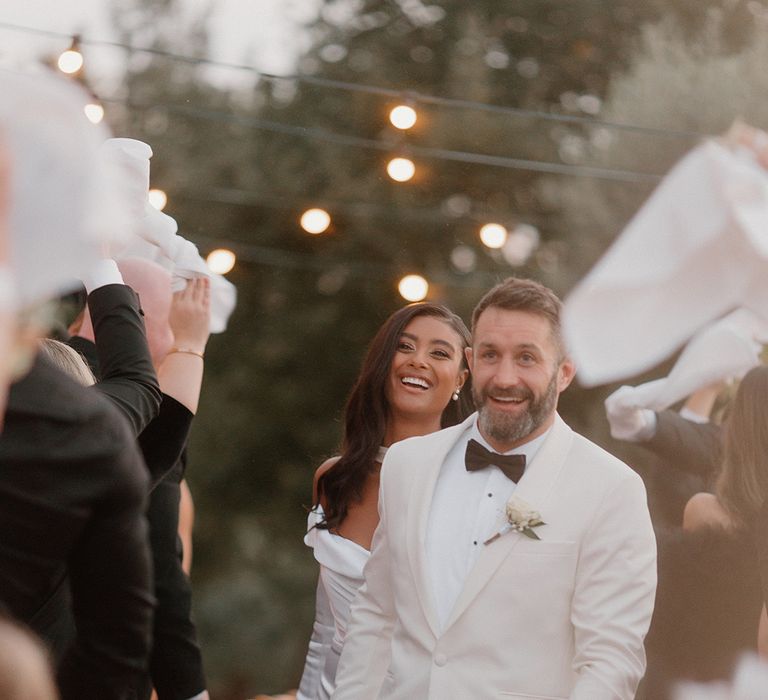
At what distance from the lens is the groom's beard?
2.90m

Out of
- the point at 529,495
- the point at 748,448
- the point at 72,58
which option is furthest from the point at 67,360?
the point at 72,58

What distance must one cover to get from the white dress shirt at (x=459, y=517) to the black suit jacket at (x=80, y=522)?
102 centimetres

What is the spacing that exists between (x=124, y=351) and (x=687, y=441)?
2755 mm

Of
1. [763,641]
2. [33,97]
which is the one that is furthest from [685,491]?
[33,97]

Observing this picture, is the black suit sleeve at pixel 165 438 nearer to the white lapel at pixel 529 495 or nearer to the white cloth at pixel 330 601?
the white lapel at pixel 529 495

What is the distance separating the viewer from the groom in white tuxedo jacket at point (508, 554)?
2578 mm

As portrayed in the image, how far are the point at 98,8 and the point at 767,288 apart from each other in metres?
11.1

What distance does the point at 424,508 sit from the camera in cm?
283

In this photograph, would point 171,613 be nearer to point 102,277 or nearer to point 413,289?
point 102,277

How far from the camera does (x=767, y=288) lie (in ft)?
5.14

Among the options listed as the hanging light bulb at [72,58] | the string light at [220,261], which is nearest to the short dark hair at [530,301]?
the hanging light bulb at [72,58]

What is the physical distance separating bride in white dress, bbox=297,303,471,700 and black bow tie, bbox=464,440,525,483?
877mm

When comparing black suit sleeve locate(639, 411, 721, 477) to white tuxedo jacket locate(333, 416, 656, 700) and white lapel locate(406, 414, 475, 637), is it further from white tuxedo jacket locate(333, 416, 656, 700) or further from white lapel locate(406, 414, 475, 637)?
white tuxedo jacket locate(333, 416, 656, 700)

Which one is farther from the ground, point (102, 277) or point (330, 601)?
point (102, 277)
